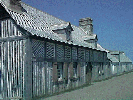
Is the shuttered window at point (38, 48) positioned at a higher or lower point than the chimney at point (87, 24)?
lower

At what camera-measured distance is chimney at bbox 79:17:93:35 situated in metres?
30.5

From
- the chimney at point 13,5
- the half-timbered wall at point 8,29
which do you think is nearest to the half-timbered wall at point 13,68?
the half-timbered wall at point 8,29

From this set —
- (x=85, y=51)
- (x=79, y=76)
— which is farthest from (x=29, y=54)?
(x=85, y=51)

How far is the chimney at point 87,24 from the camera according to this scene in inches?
1200

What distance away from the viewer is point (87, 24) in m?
30.8

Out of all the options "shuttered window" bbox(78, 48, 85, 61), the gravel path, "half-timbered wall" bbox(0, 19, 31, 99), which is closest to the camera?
"half-timbered wall" bbox(0, 19, 31, 99)

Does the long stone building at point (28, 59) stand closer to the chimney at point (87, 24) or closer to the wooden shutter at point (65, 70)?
the wooden shutter at point (65, 70)

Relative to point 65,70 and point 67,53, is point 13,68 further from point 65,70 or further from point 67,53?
point 67,53

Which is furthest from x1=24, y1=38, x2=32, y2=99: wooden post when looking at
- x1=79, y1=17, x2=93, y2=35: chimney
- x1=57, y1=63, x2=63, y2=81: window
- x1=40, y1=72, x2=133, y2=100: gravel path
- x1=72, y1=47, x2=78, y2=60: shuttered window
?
x1=79, y1=17, x2=93, y2=35: chimney

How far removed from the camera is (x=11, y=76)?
11.9m

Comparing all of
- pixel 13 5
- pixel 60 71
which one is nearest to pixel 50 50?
pixel 60 71

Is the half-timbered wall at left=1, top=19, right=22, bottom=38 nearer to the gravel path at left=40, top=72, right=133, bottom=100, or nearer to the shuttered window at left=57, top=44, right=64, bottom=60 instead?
the shuttered window at left=57, top=44, right=64, bottom=60

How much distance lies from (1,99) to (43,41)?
481cm

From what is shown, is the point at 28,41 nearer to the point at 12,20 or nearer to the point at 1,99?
the point at 12,20
